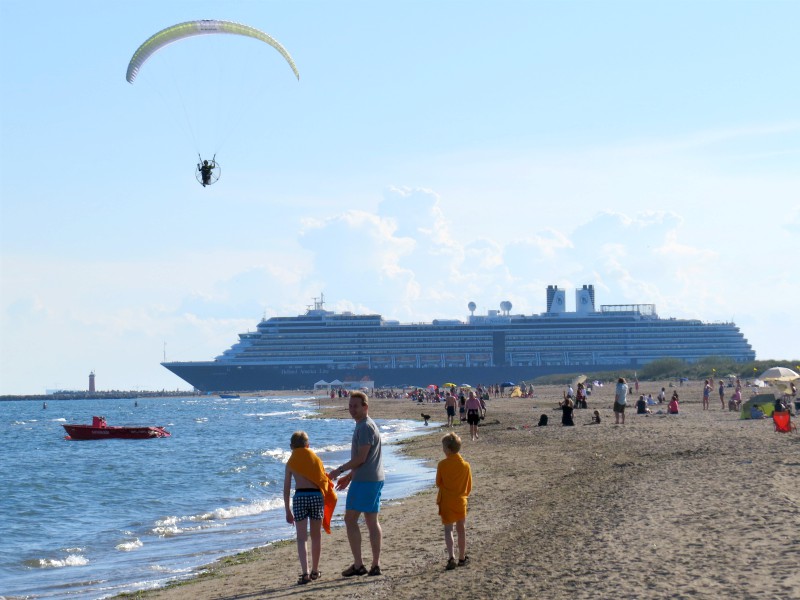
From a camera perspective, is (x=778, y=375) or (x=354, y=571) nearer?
(x=354, y=571)

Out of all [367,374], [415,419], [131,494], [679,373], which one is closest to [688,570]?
[131,494]

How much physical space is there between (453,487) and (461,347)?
392 feet

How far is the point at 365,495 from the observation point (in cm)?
883

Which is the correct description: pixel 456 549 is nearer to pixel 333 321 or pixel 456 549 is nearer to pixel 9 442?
pixel 9 442

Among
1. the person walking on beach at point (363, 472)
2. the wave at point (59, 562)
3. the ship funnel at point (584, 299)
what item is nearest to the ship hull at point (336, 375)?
the ship funnel at point (584, 299)

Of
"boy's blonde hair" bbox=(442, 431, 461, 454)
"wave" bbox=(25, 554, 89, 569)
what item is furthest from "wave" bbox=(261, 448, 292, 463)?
"boy's blonde hair" bbox=(442, 431, 461, 454)

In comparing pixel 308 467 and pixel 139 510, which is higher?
pixel 308 467

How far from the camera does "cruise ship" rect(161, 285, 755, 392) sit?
128 metres

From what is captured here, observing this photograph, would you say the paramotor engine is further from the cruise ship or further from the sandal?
the cruise ship

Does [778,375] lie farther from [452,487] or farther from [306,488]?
[306,488]

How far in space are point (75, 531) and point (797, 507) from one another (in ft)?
41.3

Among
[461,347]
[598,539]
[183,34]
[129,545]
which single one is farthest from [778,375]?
[461,347]

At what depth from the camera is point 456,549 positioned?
10242 millimetres

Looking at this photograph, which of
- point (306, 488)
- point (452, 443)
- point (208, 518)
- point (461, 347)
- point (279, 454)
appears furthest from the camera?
point (461, 347)
